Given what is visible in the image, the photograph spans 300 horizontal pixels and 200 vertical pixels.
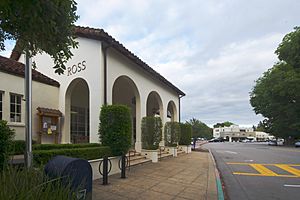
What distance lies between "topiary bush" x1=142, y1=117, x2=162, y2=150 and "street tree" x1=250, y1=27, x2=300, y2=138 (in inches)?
1425

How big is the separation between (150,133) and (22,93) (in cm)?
662

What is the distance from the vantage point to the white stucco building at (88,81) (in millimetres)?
13727

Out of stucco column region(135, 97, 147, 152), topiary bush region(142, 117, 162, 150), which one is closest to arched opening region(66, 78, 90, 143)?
stucco column region(135, 97, 147, 152)

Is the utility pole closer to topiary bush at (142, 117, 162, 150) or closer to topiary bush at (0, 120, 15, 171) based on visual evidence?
topiary bush at (0, 120, 15, 171)

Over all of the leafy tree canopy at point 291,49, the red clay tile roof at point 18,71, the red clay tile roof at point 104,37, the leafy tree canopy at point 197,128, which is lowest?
the leafy tree canopy at point 197,128

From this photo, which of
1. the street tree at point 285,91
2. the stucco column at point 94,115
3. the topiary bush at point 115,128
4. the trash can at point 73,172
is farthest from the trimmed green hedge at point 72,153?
the street tree at point 285,91

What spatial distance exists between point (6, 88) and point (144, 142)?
7.33 metres

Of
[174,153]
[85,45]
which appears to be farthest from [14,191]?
[174,153]

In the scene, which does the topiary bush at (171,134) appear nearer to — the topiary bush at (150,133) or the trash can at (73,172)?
the topiary bush at (150,133)

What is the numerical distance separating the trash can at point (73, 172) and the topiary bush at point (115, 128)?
21.3 ft

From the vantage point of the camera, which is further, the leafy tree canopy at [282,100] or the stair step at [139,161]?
the leafy tree canopy at [282,100]

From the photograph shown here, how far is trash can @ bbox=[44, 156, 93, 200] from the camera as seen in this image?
5.14 meters

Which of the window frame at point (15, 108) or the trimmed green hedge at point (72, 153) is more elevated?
the window frame at point (15, 108)

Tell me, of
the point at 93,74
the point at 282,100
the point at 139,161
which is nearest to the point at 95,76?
the point at 93,74
